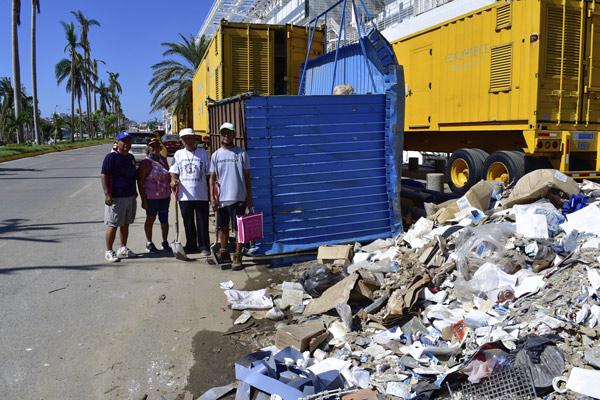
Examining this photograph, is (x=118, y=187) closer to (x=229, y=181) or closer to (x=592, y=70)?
(x=229, y=181)

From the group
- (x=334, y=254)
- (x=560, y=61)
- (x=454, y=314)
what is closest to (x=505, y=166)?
(x=560, y=61)

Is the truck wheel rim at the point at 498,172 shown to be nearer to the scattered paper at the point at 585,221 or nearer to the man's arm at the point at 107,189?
the scattered paper at the point at 585,221

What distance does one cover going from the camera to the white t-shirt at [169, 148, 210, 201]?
635 cm

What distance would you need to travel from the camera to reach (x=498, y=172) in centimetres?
958

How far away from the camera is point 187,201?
6.42 m

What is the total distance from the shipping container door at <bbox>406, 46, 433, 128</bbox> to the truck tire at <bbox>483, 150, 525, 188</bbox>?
264 centimetres

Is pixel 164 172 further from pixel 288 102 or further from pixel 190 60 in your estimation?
pixel 190 60

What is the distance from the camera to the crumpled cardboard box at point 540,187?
5953 mm

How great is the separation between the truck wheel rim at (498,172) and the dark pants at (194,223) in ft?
19.5

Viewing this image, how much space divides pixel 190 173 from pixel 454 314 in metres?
3.81

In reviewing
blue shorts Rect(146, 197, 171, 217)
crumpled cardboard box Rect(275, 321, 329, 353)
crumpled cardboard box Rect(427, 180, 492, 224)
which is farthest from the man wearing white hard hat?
crumpled cardboard box Rect(427, 180, 492, 224)

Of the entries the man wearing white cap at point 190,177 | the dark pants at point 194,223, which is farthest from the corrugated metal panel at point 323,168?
the dark pants at point 194,223

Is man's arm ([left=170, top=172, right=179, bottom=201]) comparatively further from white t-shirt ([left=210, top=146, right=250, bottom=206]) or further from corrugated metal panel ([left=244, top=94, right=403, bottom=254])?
corrugated metal panel ([left=244, top=94, right=403, bottom=254])

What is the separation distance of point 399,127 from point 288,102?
1.65m
